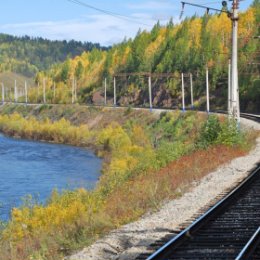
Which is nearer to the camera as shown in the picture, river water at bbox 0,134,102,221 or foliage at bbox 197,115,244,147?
foliage at bbox 197,115,244,147

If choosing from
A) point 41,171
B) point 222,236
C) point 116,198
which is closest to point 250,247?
point 222,236

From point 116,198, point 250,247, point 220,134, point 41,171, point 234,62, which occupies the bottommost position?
point 41,171

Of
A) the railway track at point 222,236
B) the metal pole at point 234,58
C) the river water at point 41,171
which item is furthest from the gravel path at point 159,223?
the river water at point 41,171

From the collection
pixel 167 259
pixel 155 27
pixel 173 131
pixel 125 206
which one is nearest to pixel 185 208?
pixel 125 206

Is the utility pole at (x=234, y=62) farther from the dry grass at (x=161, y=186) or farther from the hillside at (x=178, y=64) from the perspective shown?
the hillside at (x=178, y=64)

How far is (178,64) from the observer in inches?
4889

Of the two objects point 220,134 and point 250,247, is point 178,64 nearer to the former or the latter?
point 220,134

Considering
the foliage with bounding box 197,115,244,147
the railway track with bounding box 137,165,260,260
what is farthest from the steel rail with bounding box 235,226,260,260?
the foliage with bounding box 197,115,244,147

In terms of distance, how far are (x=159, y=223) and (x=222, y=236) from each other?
6.42 feet

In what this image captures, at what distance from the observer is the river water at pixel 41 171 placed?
3466 centimetres

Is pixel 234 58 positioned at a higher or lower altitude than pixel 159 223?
higher

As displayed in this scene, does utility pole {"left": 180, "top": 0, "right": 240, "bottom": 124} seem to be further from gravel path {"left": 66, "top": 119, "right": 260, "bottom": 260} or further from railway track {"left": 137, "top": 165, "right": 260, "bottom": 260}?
railway track {"left": 137, "top": 165, "right": 260, "bottom": 260}

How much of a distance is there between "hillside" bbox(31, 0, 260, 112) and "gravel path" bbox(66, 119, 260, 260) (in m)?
66.1

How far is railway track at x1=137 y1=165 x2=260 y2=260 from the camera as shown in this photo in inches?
367
